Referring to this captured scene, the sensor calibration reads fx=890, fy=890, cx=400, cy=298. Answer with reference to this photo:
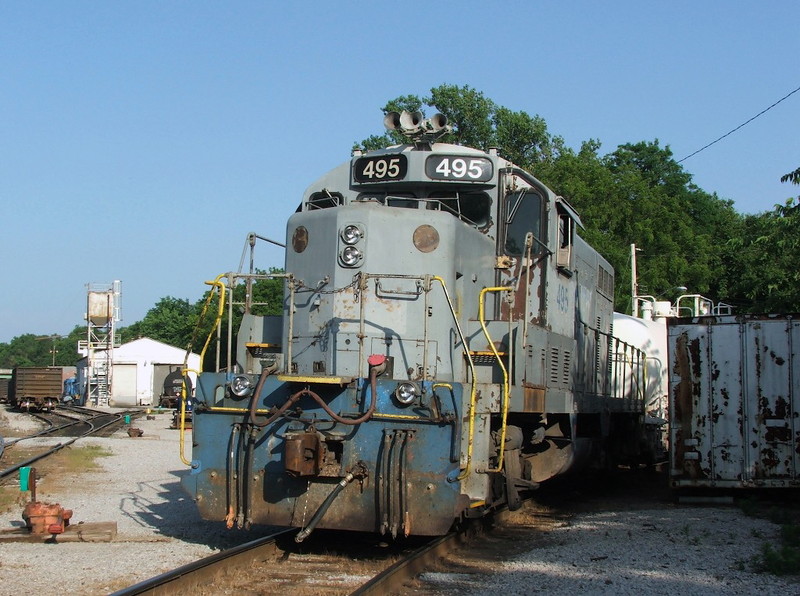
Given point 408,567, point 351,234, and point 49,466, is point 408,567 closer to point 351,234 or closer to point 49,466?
point 351,234

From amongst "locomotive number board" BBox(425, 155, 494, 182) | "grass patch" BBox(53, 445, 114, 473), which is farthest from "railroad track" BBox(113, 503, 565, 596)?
"grass patch" BBox(53, 445, 114, 473)

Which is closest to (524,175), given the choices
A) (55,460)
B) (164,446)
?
(55,460)

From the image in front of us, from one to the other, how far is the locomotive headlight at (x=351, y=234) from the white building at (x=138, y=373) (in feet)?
→ 167

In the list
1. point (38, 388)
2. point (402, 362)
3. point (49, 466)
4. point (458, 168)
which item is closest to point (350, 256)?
point (402, 362)

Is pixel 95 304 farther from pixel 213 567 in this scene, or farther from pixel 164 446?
pixel 213 567

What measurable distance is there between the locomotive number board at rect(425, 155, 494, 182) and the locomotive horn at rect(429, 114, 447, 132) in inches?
15.8

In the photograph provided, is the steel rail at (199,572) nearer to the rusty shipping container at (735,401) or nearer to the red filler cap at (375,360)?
the red filler cap at (375,360)

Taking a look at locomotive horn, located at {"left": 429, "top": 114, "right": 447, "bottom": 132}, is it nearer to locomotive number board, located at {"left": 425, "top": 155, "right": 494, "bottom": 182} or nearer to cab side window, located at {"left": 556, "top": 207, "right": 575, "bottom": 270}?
locomotive number board, located at {"left": 425, "top": 155, "right": 494, "bottom": 182}

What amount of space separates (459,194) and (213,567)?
13.5 feet

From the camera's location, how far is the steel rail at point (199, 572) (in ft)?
18.5

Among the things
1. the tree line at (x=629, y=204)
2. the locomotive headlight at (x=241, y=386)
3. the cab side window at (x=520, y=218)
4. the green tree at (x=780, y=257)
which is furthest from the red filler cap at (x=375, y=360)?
the tree line at (x=629, y=204)

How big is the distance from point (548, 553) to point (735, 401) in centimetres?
434

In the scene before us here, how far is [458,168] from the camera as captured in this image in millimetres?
8273

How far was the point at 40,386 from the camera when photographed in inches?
1651
